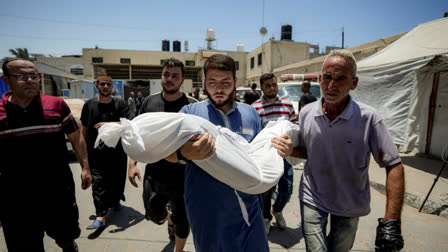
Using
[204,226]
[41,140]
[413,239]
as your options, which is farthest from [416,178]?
[41,140]

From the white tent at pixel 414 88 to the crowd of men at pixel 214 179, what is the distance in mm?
4699

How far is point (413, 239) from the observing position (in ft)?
9.98

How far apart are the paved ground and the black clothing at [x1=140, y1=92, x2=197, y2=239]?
55cm

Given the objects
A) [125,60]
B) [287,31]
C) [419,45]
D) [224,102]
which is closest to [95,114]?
[224,102]

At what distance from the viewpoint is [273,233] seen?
324cm

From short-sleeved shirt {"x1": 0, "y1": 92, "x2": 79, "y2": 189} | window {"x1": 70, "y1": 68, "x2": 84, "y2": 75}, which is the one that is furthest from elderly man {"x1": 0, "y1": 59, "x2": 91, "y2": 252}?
window {"x1": 70, "y1": 68, "x2": 84, "y2": 75}

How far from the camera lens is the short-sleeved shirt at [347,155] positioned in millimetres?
1708

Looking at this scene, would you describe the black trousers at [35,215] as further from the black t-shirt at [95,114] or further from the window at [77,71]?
the window at [77,71]

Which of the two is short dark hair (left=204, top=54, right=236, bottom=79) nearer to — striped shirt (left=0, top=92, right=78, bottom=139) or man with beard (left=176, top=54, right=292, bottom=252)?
man with beard (left=176, top=54, right=292, bottom=252)

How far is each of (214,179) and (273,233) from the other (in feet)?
6.96

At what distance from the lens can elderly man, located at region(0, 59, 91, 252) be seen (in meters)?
2.07

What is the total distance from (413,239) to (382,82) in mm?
4931

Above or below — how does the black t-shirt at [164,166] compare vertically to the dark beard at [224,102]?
below

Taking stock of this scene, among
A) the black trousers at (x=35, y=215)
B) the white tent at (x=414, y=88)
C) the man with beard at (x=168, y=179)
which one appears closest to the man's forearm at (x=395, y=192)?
the man with beard at (x=168, y=179)
